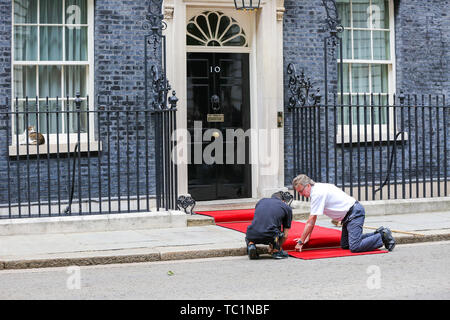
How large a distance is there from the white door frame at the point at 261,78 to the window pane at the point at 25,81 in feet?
7.49

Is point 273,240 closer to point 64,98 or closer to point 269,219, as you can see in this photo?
point 269,219

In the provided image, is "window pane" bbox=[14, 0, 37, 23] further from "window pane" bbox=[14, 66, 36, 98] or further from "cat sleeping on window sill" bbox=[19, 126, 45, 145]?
"cat sleeping on window sill" bbox=[19, 126, 45, 145]

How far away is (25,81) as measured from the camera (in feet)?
38.4

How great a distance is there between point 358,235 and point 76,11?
20.2 feet

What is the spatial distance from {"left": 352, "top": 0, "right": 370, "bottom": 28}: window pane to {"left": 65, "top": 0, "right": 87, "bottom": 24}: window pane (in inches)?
199

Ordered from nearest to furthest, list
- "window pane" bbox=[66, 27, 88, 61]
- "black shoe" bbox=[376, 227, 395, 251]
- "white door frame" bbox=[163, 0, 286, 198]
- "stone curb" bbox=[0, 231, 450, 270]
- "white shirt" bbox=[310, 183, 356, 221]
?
1. "stone curb" bbox=[0, 231, 450, 270]
2. "white shirt" bbox=[310, 183, 356, 221]
3. "black shoe" bbox=[376, 227, 395, 251]
4. "window pane" bbox=[66, 27, 88, 61]
5. "white door frame" bbox=[163, 0, 286, 198]

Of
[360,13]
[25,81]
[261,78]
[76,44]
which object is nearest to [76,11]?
[76,44]

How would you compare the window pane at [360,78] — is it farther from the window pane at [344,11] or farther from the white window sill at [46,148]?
the white window sill at [46,148]

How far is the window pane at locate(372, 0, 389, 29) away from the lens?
13766mm

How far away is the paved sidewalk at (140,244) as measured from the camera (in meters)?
8.45

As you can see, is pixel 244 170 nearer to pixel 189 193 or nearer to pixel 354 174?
pixel 189 193

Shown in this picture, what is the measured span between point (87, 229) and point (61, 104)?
2.52 meters

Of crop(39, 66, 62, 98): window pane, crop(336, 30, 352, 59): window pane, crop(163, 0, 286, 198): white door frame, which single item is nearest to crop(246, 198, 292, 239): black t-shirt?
crop(163, 0, 286, 198): white door frame

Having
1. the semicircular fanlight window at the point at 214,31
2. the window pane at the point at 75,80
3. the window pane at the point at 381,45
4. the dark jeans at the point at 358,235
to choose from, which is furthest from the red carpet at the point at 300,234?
the window pane at the point at 381,45
